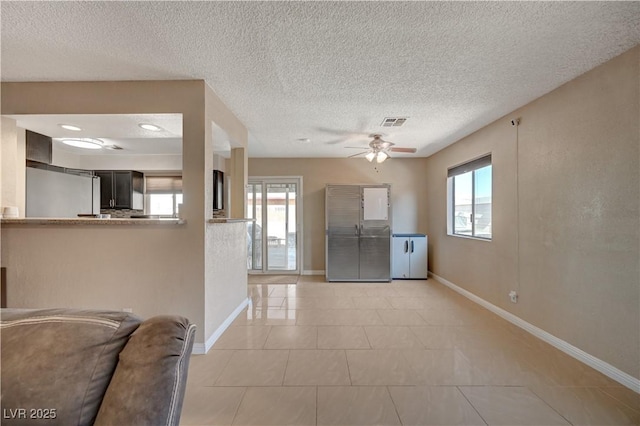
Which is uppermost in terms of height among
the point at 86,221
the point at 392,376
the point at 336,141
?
the point at 336,141

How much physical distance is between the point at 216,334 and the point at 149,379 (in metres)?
2.08

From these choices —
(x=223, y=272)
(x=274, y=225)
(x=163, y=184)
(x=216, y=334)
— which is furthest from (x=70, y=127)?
(x=274, y=225)

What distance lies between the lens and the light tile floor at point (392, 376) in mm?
1718

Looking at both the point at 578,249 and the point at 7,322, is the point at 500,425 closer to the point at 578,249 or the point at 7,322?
the point at 578,249

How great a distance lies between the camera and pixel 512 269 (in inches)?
126

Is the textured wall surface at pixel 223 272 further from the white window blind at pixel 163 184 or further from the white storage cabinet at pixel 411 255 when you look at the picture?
the white storage cabinet at pixel 411 255

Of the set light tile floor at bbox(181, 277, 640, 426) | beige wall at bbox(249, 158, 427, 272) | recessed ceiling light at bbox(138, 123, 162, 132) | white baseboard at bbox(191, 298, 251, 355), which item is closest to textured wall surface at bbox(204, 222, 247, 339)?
white baseboard at bbox(191, 298, 251, 355)

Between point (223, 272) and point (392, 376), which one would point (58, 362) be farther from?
point (223, 272)

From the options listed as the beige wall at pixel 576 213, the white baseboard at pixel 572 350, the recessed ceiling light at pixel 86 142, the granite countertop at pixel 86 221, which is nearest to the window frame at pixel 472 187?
the beige wall at pixel 576 213

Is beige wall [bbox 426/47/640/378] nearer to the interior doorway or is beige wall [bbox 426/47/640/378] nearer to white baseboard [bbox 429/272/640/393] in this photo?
white baseboard [bbox 429/272/640/393]

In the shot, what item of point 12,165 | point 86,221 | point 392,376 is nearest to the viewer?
point 392,376

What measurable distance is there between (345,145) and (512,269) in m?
3.02

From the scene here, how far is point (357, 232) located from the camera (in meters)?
5.17

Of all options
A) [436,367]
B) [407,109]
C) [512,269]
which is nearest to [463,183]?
[512,269]
